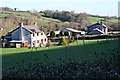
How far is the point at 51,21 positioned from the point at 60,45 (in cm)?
214

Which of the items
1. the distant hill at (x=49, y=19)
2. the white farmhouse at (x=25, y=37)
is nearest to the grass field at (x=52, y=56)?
the white farmhouse at (x=25, y=37)

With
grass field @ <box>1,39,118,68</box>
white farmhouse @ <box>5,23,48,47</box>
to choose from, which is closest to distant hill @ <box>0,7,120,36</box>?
white farmhouse @ <box>5,23,48,47</box>

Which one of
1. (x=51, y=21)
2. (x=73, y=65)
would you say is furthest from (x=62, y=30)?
(x=73, y=65)

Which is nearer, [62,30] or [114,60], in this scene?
[114,60]

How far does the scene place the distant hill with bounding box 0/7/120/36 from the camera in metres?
13.6

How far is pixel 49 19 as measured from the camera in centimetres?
1399

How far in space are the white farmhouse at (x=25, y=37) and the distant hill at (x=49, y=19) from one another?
519 millimetres

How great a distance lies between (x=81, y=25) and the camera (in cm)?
1448

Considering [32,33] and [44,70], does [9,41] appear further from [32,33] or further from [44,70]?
[44,70]

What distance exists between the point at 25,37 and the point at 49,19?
154 centimetres

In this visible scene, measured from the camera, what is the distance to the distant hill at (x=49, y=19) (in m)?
13.6

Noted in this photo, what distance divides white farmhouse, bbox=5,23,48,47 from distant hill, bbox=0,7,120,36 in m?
0.52

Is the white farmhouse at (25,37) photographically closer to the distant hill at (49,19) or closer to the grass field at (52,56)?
the distant hill at (49,19)

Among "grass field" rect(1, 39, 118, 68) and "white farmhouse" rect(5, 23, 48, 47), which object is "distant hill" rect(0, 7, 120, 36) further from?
"grass field" rect(1, 39, 118, 68)
